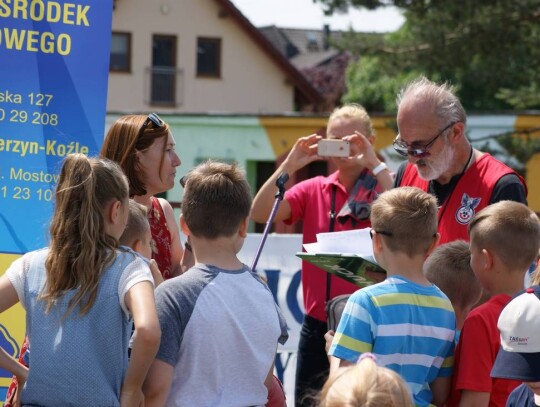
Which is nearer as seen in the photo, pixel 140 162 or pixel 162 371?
pixel 162 371

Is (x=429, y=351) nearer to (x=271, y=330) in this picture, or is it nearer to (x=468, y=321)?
(x=468, y=321)

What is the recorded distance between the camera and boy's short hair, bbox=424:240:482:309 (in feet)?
13.6

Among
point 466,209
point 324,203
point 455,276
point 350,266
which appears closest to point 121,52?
point 324,203

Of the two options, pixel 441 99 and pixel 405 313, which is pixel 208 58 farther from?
pixel 405 313

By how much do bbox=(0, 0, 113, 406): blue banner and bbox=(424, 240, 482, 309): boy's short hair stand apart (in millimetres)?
1919

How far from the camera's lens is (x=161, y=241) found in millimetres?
4711

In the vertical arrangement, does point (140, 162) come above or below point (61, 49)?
below

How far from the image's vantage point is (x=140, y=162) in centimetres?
461

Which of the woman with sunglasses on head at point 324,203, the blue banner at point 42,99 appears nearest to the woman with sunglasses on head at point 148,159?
the blue banner at point 42,99

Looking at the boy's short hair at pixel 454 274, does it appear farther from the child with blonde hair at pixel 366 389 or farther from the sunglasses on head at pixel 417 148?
the child with blonde hair at pixel 366 389

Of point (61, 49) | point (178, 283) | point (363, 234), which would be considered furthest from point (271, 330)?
point (61, 49)

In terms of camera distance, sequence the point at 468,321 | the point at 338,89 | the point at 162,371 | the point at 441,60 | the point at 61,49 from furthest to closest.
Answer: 1. the point at 338,89
2. the point at 441,60
3. the point at 61,49
4. the point at 468,321
5. the point at 162,371

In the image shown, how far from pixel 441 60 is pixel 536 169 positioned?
9.72 ft

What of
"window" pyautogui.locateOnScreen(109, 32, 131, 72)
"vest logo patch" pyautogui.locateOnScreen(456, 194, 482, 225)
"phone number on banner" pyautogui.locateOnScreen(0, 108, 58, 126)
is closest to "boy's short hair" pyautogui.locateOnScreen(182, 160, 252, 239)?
"vest logo patch" pyautogui.locateOnScreen(456, 194, 482, 225)
